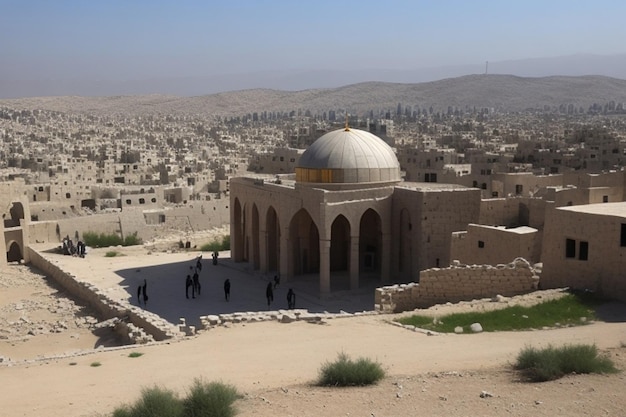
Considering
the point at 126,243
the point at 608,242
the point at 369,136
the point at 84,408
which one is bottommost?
the point at 126,243

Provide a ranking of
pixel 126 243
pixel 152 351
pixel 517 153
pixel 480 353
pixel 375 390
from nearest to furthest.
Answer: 1. pixel 375 390
2. pixel 480 353
3. pixel 152 351
4. pixel 126 243
5. pixel 517 153

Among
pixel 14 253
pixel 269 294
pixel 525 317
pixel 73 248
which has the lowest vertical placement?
pixel 14 253

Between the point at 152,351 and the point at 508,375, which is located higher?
the point at 508,375

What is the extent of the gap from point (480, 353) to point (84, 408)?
547 centimetres

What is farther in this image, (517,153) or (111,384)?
(517,153)

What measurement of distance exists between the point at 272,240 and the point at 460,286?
1131 cm

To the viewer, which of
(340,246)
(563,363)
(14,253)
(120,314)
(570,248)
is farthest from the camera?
(14,253)

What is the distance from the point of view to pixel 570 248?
Result: 14.7m

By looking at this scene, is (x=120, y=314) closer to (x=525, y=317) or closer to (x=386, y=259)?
(x=386, y=259)

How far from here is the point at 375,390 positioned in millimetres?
8750

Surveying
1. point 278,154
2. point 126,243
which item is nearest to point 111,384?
point 126,243

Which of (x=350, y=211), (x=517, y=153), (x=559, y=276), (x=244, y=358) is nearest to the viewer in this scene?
(x=244, y=358)

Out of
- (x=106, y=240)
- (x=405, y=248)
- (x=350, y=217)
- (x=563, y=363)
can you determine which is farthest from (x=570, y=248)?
(x=106, y=240)

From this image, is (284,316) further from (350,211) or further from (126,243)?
(126,243)
